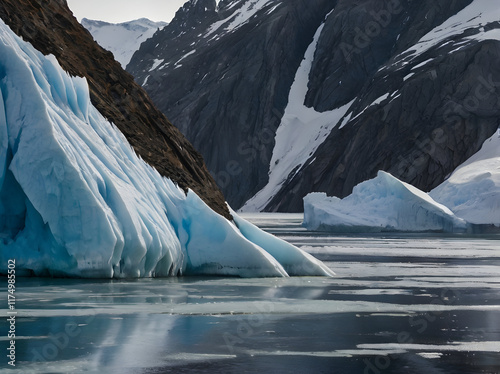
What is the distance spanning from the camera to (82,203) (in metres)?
20.5

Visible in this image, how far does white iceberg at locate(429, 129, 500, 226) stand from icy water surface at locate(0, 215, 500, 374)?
4052 cm

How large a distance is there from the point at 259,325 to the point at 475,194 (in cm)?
5386

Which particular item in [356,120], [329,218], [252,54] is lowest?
[329,218]

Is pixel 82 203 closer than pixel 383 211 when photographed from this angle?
Yes

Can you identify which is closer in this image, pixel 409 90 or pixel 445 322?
pixel 445 322

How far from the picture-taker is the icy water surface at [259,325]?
11.2 m

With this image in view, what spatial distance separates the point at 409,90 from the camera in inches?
4345

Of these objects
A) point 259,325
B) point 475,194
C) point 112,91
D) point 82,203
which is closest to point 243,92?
point 475,194

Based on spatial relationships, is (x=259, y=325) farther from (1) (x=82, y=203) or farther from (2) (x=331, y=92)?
(2) (x=331, y=92)

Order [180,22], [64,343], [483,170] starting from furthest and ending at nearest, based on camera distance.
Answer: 1. [180,22]
2. [483,170]
3. [64,343]

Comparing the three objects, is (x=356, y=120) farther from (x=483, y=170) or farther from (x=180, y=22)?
(x=180, y=22)

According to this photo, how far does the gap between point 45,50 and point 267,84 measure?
117617mm

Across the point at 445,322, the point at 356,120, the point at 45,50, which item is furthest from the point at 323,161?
the point at 445,322

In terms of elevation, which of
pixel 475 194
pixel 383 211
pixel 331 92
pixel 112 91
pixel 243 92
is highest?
pixel 243 92
